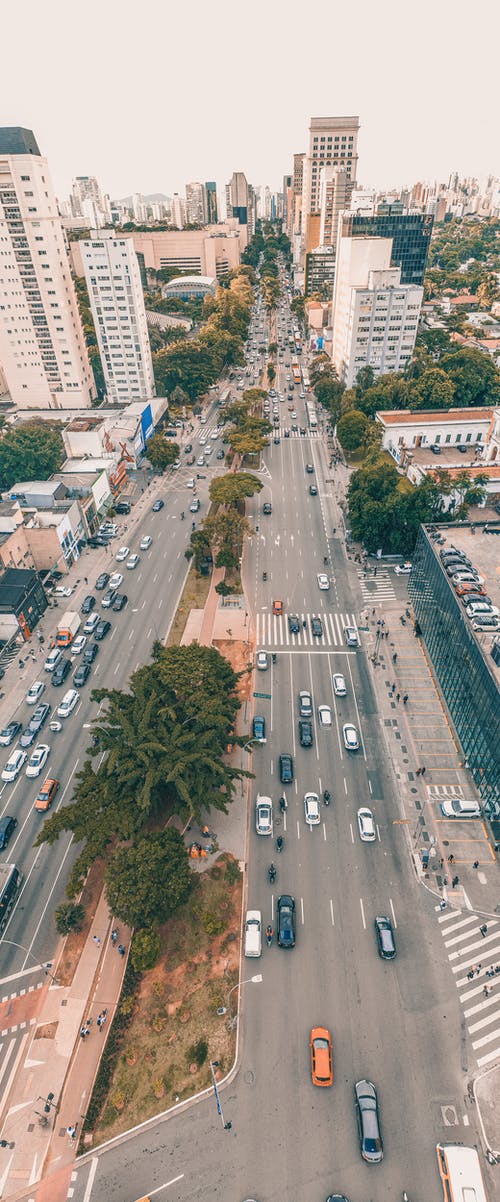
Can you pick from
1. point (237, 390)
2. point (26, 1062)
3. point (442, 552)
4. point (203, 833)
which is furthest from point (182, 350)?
point (26, 1062)

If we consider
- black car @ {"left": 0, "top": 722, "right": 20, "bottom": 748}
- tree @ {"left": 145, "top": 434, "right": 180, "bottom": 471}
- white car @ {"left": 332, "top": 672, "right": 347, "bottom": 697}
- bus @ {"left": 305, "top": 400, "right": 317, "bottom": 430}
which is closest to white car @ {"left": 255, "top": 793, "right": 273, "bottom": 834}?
white car @ {"left": 332, "top": 672, "right": 347, "bottom": 697}

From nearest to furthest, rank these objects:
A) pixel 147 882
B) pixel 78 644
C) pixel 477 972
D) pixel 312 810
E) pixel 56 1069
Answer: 1. pixel 56 1069
2. pixel 477 972
3. pixel 147 882
4. pixel 312 810
5. pixel 78 644

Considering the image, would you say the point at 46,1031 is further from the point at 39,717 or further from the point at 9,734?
the point at 39,717

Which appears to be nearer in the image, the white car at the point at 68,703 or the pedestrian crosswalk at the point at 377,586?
the white car at the point at 68,703

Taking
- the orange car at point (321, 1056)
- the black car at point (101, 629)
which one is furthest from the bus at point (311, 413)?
the orange car at point (321, 1056)

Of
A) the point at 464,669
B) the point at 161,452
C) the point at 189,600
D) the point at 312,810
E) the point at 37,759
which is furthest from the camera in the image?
the point at 161,452

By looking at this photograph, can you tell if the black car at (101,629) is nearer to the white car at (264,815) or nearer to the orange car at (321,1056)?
the white car at (264,815)

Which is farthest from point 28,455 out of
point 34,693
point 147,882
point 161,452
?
point 147,882

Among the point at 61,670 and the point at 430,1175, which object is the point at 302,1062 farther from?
the point at 61,670
